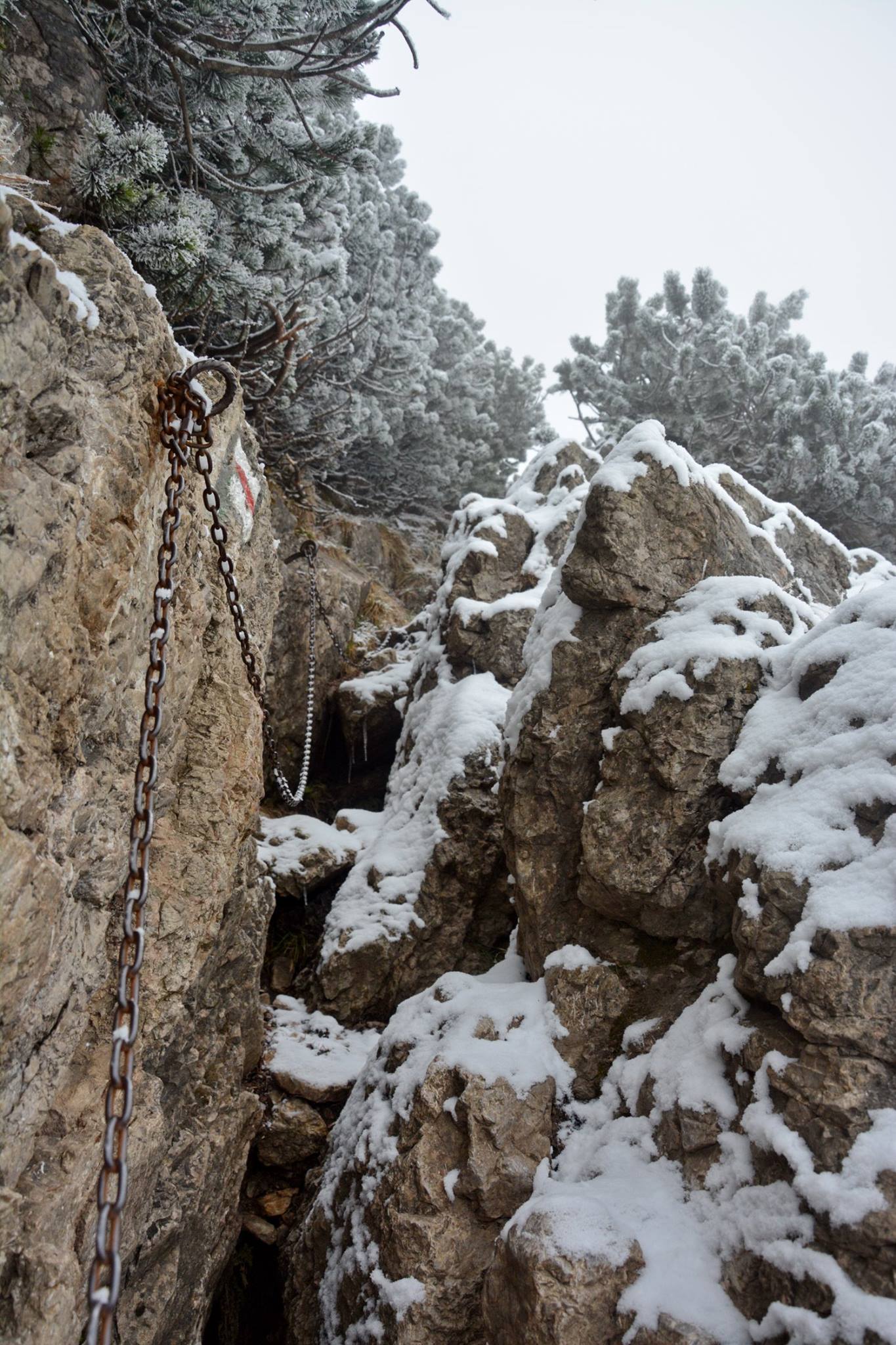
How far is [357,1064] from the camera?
19.1ft

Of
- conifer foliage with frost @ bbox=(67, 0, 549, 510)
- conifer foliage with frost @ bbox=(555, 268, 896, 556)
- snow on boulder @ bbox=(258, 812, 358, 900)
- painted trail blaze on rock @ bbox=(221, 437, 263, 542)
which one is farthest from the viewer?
conifer foliage with frost @ bbox=(555, 268, 896, 556)

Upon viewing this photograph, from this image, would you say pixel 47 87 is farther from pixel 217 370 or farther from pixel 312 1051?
pixel 312 1051

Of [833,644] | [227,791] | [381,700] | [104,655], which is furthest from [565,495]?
[104,655]

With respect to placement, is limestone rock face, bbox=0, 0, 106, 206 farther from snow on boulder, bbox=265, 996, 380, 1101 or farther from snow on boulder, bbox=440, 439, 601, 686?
snow on boulder, bbox=265, 996, 380, 1101

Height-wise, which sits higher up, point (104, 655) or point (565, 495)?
point (565, 495)

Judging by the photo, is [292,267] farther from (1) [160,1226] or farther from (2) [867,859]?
(1) [160,1226]

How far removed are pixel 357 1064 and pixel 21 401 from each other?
525cm

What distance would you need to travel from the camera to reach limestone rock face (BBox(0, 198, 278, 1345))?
94.0 inches

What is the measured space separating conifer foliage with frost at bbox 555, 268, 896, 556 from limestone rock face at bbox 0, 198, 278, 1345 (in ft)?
35.0

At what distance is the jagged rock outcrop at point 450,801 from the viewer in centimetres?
640

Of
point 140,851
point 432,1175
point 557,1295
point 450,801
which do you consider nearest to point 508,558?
point 450,801

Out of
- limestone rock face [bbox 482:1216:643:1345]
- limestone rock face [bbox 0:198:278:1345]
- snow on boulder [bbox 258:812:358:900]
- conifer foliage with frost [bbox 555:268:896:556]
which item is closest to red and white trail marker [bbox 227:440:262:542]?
limestone rock face [bbox 0:198:278:1345]

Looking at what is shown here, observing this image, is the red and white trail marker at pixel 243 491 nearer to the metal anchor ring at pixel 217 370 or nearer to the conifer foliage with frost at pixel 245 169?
the conifer foliage with frost at pixel 245 169

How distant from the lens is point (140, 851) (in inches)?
84.3
